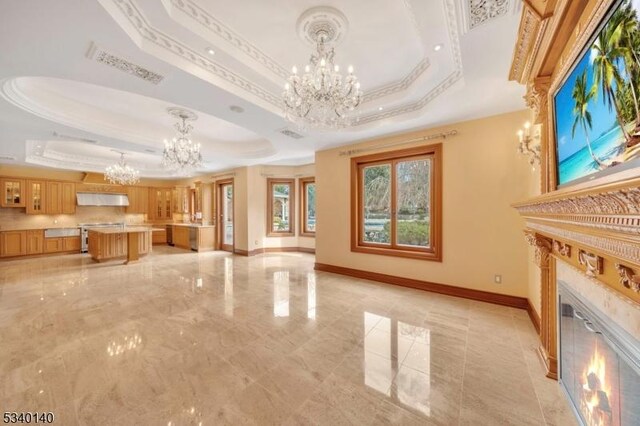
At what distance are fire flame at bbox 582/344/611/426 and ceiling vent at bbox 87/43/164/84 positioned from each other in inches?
168

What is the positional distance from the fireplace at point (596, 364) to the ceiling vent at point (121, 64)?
410cm

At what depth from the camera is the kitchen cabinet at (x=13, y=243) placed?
6.71 metres

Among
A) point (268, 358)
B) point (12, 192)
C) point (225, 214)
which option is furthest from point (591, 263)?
point (12, 192)

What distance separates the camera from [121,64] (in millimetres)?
2398

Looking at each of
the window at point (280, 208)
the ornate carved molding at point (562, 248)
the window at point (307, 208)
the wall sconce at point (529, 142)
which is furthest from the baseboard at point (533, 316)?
the window at point (280, 208)

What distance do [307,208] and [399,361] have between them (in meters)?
6.28

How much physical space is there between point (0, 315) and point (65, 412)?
2.92 meters

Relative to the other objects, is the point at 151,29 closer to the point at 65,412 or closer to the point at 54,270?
the point at 65,412

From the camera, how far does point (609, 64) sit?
1.07 metres

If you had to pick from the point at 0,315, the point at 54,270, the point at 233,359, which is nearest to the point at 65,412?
the point at 233,359

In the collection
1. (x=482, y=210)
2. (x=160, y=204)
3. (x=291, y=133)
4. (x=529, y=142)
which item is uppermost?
(x=291, y=133)

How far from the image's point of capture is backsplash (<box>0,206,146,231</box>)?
7.12 metres

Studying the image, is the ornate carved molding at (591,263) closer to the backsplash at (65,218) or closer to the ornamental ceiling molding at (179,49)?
the ornamental ceiling molding at (179,49)

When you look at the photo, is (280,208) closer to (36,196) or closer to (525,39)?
(525,39)
